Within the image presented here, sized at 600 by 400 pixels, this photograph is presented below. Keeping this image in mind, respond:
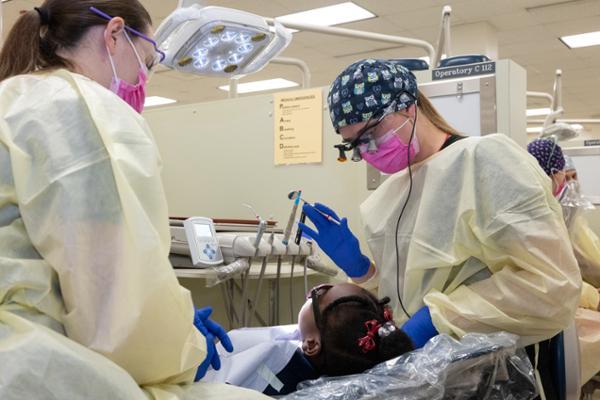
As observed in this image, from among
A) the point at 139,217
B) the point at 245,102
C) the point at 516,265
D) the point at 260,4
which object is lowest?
the point at 516,265

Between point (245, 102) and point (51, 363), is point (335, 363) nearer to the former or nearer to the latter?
point (51, 363)

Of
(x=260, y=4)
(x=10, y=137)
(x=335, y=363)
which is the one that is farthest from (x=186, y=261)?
(x=260, y=4)

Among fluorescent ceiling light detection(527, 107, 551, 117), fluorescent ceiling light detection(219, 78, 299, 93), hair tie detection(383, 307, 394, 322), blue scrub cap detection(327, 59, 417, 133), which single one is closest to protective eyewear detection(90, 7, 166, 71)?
blue scrub cap detection(327, 59, 417, 133)

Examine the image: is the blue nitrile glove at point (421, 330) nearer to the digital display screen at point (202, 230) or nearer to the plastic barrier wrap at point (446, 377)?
the plastic barrier wrap at point (446, 377)

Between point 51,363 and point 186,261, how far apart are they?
1.18 meters

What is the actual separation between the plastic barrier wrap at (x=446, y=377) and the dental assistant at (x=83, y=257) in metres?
0.25

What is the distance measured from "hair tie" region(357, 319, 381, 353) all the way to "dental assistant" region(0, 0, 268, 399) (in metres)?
0.44

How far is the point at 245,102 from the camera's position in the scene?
2.47 metres

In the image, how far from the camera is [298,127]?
2.36m

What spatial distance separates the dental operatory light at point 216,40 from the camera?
1326mm

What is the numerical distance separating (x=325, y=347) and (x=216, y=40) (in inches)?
29.0

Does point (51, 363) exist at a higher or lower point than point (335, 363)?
higher

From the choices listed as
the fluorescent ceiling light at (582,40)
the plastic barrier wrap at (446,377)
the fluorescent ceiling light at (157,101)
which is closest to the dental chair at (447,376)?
the plastic barrier wrap at (446,377)

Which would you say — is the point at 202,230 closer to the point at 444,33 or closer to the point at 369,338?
the point at 369,338
